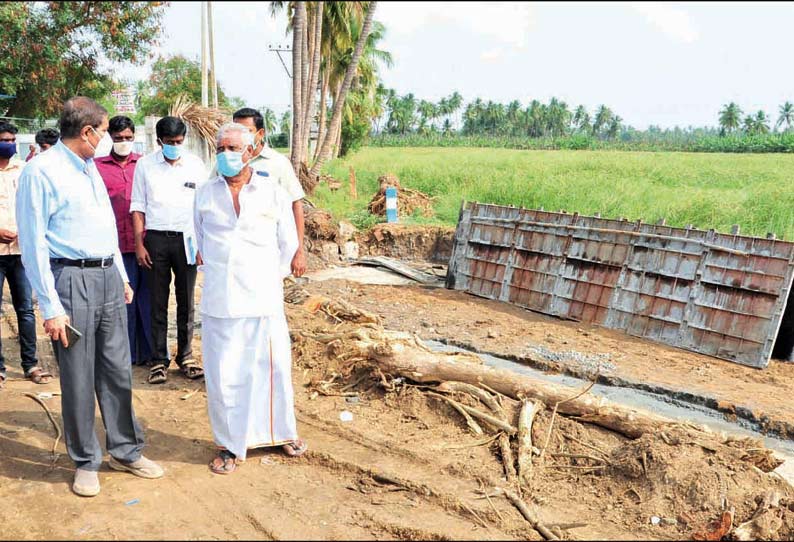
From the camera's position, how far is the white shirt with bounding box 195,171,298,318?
377cm

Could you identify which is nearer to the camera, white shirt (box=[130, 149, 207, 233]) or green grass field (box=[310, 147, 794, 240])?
white shirt (box=[130, 149, 207, 233])

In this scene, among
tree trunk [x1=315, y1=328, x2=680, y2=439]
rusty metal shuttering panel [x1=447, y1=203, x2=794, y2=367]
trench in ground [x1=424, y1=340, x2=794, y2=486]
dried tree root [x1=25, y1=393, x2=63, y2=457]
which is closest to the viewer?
dried tree root [x1=25, y1=393, x2=63, y2=457]

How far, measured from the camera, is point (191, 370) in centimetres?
555

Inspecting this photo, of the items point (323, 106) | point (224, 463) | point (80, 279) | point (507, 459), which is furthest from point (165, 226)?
point (323, 106)

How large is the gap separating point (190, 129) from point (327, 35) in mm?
12301

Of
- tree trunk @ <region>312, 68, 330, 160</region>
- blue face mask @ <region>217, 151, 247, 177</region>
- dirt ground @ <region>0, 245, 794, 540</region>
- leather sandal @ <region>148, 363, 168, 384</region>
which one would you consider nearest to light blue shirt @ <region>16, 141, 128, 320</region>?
blue face mask @ <region>217, 151, 247, 177</region>

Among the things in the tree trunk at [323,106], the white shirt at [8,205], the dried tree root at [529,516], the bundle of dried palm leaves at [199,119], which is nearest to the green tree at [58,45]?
the bundle of dried palm leaves at [199,119]

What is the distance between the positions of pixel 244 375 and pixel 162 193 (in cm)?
204

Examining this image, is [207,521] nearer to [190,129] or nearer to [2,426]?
[2,426]

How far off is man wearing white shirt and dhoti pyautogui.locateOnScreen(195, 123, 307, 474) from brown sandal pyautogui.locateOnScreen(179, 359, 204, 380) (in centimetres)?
→ 171

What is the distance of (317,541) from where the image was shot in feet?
10.4

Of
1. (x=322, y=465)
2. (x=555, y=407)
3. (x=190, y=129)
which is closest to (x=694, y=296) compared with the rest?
(x=555, y=407)

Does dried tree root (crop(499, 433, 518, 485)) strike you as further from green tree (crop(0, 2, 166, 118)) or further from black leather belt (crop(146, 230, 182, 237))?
green tree (crop(0, 2, 166, 118))

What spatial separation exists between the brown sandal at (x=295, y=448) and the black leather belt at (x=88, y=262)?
1.54m
